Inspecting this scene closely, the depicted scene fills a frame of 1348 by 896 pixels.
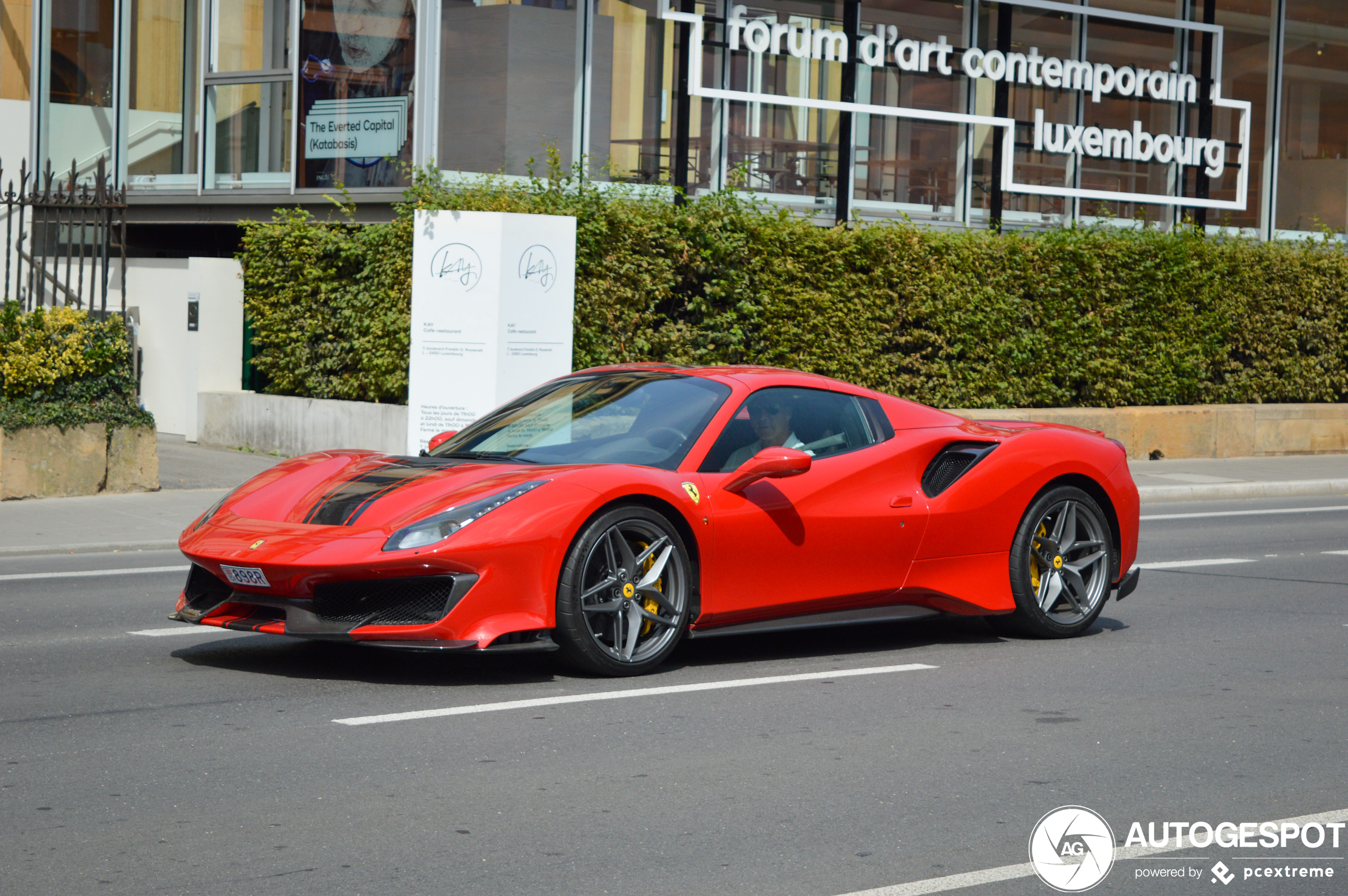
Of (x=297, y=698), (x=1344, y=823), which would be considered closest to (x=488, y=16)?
(x=297, y=698)

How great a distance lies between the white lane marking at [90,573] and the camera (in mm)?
9777

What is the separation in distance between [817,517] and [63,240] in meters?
18.0

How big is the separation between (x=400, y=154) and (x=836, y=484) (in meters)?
11.5

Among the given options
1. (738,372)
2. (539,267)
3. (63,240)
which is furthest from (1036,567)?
(63,240)

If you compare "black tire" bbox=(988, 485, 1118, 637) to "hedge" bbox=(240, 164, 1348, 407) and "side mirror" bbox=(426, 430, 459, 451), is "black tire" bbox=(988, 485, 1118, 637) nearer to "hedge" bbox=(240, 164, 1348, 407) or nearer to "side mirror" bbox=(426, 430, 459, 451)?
"side mirror" bbox=(426, 430, 459, 451)

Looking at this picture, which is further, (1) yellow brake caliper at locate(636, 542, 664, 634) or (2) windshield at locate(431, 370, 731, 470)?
(2) windshield at locate(431, 370, 731, 470)

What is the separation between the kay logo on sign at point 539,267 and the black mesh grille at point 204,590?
827cm

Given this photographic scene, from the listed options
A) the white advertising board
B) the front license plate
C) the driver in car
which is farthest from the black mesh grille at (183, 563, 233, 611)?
the white advertising board

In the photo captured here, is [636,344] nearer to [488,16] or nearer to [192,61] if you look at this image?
[488,16]

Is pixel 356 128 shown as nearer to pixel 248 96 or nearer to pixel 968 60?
pixel 248 96

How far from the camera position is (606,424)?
732 centimetres

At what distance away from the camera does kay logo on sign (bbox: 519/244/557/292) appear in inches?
579

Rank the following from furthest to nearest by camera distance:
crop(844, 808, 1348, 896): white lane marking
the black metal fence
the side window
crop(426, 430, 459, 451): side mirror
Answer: the black metal fence → crop(426, 430, 459, 451): side mirror → the side window → crop(844, 808, 1348, 896): white lane marking

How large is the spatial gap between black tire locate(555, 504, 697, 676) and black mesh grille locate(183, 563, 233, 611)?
1.45m
